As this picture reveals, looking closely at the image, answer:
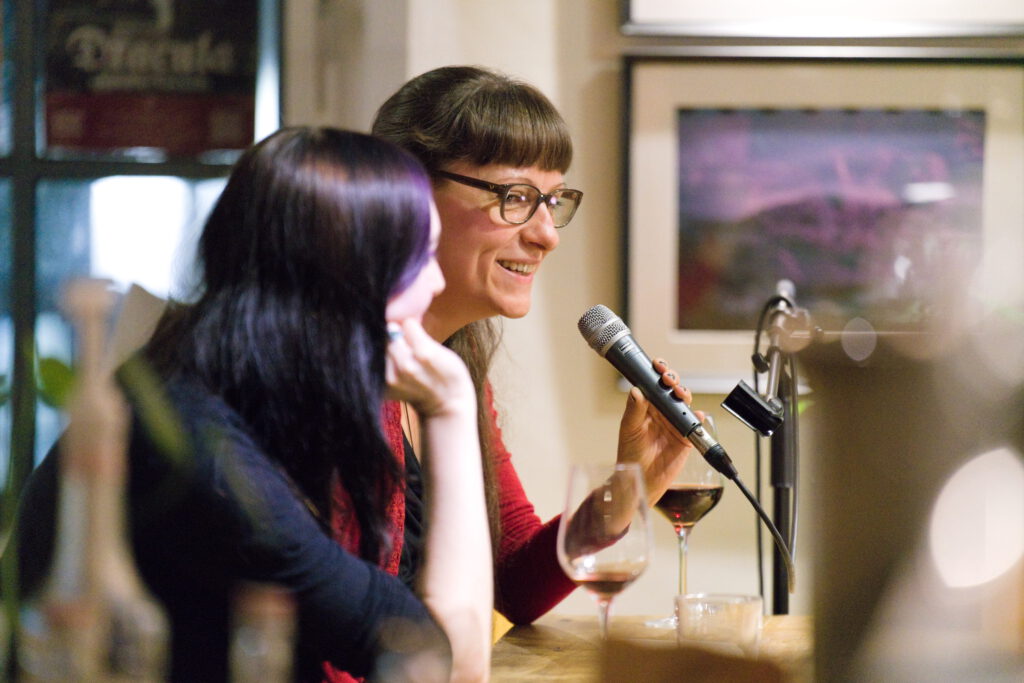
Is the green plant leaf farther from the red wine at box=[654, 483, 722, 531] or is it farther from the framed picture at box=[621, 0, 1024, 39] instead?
the framed picture at box=[621, 0, 1024, 39]

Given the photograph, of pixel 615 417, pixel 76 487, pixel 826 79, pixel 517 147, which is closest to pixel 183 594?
pixel 76 487

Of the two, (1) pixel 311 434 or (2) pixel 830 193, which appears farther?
(2) pixel 830 193

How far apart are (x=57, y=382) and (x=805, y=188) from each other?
6.73 ft

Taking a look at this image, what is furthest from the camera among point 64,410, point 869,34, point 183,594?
point 869,34

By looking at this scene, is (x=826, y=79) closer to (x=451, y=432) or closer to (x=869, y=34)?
(x=869, y=34)

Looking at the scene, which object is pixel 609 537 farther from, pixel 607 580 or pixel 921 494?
pixel 921 494

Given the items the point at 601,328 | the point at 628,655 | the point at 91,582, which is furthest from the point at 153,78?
the point at 628,655

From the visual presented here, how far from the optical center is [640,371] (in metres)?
1.38

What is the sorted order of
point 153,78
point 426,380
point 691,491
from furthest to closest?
point 153,78, point 691,491, point 426,380

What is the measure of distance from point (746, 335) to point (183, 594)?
5.81 feet

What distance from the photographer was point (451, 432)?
104 cm

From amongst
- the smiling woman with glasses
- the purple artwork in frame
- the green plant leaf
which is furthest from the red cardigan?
the purple artwork in frame

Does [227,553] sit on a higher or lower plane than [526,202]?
lower

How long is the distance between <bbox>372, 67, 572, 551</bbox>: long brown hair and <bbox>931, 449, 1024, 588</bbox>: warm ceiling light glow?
1.03 metres
